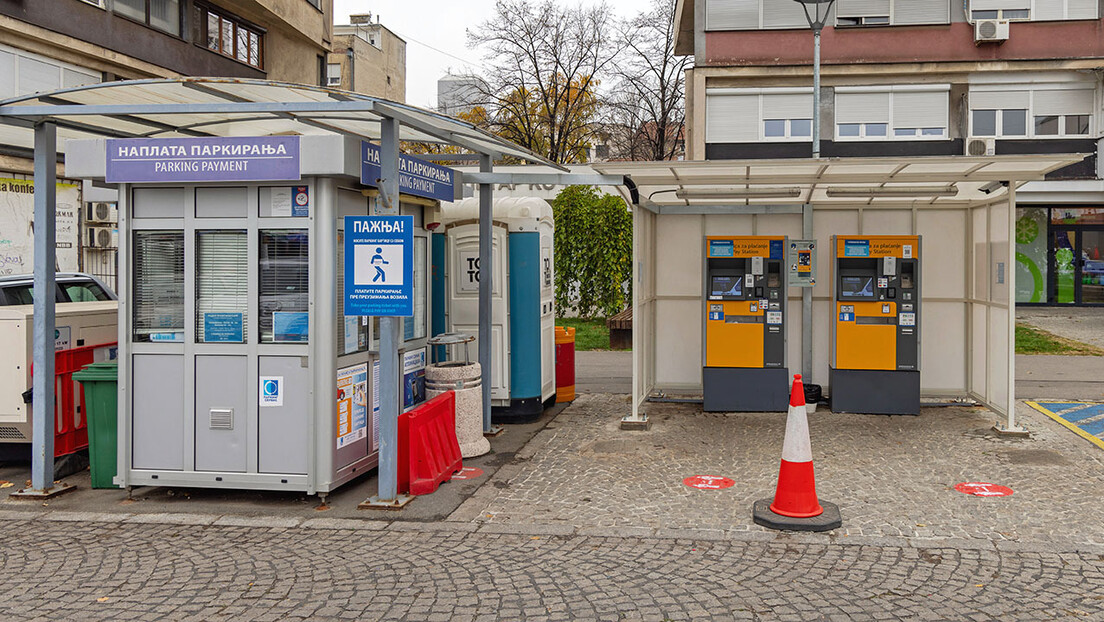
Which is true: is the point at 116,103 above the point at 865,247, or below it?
above

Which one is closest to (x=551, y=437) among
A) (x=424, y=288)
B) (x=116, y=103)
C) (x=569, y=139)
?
(x=424, y=288)

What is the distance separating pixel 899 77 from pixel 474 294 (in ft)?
53.9

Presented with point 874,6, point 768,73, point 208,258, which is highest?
point 874,6

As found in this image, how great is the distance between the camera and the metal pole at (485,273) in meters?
8.80

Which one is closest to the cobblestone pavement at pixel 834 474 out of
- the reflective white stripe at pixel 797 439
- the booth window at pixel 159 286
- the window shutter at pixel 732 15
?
the reflective white stripe at pixel 797 439

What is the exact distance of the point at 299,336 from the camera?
6.54 metres

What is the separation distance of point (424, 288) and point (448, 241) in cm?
141

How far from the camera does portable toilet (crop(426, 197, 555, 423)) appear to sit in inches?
379

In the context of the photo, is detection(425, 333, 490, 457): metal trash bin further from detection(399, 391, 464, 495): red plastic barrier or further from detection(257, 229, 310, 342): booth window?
detection(257, 229, 310, 342): booth window

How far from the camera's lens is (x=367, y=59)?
48.9 metres

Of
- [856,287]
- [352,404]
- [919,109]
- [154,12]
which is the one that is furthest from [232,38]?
[352,404]

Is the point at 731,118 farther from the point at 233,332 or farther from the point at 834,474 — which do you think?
the point at 233,332

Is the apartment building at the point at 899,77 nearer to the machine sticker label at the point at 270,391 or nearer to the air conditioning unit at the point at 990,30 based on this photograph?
the air conditioning unit at the point at 990,30

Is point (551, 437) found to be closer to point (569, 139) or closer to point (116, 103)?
point (116, 103)
